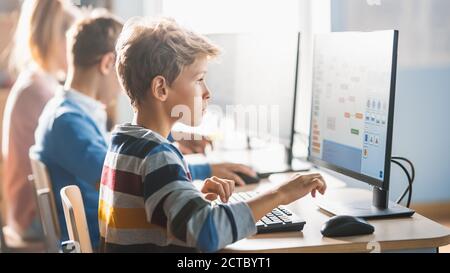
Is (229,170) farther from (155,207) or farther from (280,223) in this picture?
(155,207)

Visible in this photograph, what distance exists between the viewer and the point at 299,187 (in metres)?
1.41

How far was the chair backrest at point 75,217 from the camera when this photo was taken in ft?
4.93

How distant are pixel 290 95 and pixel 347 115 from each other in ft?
1.63

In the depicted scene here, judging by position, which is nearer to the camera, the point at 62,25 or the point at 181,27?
the point at 181,27

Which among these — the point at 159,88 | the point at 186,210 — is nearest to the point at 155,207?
the point at 186,210

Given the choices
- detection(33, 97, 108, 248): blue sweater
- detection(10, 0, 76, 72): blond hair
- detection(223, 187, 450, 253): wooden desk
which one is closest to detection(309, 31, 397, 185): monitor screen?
detection(223, 187, 450, 253): wooden desk

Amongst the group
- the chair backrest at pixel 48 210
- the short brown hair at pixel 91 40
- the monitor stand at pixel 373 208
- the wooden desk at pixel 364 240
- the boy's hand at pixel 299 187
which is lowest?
→ the chair backrest at pixel 48 210

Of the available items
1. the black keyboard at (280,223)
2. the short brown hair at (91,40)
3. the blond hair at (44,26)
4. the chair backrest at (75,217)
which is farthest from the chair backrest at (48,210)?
the blond hair at (44,26)

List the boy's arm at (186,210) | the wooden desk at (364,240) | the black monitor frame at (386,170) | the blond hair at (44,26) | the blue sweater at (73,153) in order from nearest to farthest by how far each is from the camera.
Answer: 1. the boy's arm at (186,210)
2. the wooden desk at (364,240)
3. the black monitor frame at (386,170)
4. the blue sweater at (73,153)
5. the blond hair at (44,26)

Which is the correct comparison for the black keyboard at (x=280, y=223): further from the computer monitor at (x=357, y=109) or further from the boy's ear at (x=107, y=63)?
the boy's ear at (x=107, y=63)

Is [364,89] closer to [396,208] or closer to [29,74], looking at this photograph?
[396,208]

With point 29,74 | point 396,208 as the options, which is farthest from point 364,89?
point 29,74

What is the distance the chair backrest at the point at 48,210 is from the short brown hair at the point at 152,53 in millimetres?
517

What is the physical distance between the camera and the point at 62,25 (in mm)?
→ 2732
